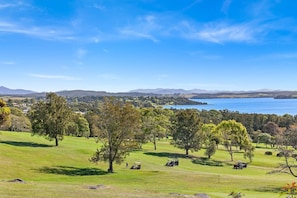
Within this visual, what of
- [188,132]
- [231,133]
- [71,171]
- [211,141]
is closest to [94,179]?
[71,171]

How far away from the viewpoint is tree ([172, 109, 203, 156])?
71.8 meters

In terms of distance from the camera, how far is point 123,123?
A: 4169 centimetres

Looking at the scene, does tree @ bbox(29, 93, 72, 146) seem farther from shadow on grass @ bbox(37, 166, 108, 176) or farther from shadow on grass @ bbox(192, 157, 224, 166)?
shadow on grass @ bbox(192, 157, 224, 166)

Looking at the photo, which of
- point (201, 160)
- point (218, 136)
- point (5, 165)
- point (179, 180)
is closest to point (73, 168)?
point (5, 165)

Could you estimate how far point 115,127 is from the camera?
137 feet

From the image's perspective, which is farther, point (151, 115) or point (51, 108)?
point (151, 115)

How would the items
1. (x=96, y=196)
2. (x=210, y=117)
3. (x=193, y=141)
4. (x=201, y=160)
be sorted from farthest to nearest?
(x=210, y=117)
(x=193, y=141)
(x=201, y=160)
(x=96, y=196)

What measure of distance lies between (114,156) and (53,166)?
7828mm

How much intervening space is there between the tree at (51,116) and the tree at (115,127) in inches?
645

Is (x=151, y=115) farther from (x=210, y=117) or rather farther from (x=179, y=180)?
(x=210, y=117)

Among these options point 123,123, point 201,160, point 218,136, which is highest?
point 123,123

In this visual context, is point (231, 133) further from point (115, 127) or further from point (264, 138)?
point (264, 138)

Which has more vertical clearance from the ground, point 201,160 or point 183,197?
point 183,197

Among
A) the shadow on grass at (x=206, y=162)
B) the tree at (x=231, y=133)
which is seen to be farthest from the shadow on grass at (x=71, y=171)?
the tree at (x=231, y=133)
